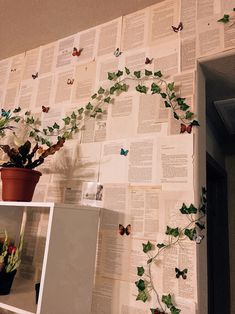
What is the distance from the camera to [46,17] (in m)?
1.30

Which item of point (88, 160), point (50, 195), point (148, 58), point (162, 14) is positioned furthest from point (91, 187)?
point (162, 14)

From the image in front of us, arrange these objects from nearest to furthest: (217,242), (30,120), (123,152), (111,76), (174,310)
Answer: (174,310), (123,152), (111,76), (30,120), (217,242)

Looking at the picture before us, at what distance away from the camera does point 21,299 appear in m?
0.95

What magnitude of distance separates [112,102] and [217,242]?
4.41ft

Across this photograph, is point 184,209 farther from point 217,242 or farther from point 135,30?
point 217,242

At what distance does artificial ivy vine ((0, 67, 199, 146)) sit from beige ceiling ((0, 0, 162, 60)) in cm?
29

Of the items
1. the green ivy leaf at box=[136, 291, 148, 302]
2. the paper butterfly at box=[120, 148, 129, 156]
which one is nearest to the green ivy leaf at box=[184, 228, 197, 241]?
the green ivy leaf at box=[136, 291, 148, 302]

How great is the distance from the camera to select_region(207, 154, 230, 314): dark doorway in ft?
5.99

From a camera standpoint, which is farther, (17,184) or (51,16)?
(51,16)

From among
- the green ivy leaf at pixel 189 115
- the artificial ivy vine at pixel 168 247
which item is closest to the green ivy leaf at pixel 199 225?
the artificial ivy vine at pixel 168 247

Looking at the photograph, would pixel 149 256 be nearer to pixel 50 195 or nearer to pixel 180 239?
pixel 180 239

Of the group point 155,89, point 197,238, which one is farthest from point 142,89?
point 197,238

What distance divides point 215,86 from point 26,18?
3.10 feet

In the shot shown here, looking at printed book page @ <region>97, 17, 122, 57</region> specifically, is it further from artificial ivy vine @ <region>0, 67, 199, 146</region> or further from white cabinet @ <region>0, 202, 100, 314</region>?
white cabinet @ <region>0, 202, 100, 314</region>
